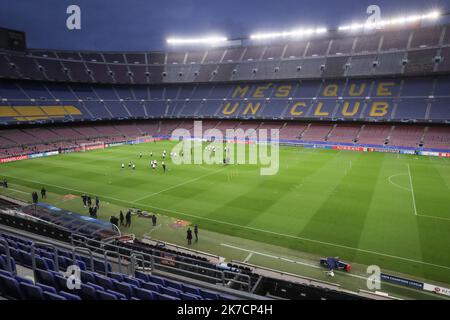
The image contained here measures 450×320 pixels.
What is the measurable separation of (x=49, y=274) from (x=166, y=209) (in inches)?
652

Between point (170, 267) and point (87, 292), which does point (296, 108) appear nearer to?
point (170, 267)

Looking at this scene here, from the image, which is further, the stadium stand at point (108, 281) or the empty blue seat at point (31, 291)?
the stadium stand at point (108, 281)

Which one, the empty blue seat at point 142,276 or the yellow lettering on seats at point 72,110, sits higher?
the yellow lettering on seats at point 72,110

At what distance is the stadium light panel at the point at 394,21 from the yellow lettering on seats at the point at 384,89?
46.7ft

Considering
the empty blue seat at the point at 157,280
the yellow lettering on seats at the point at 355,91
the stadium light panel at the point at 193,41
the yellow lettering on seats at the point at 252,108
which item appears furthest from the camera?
the stadium light panel at the point at 193,41

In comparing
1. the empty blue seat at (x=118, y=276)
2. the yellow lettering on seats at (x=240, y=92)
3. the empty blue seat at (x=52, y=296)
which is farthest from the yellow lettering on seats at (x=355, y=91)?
the empty blue seat at (x=52, y=296)

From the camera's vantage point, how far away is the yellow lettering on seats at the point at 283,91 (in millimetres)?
71562

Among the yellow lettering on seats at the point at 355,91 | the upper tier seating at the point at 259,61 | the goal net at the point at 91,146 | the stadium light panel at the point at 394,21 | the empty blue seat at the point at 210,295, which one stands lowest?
the empty blue seat at the point at 210,295

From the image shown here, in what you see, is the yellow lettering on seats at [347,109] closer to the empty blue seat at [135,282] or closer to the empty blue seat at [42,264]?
the empty blue seat at [135,282]

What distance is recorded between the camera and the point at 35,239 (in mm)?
11945

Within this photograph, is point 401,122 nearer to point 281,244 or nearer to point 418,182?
point 418,182

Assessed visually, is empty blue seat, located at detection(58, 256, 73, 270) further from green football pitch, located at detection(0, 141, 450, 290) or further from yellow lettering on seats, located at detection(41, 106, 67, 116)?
yellow lettering on seats, located at detection(41, 106, 67, 116)

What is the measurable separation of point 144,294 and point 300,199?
67.1ft
